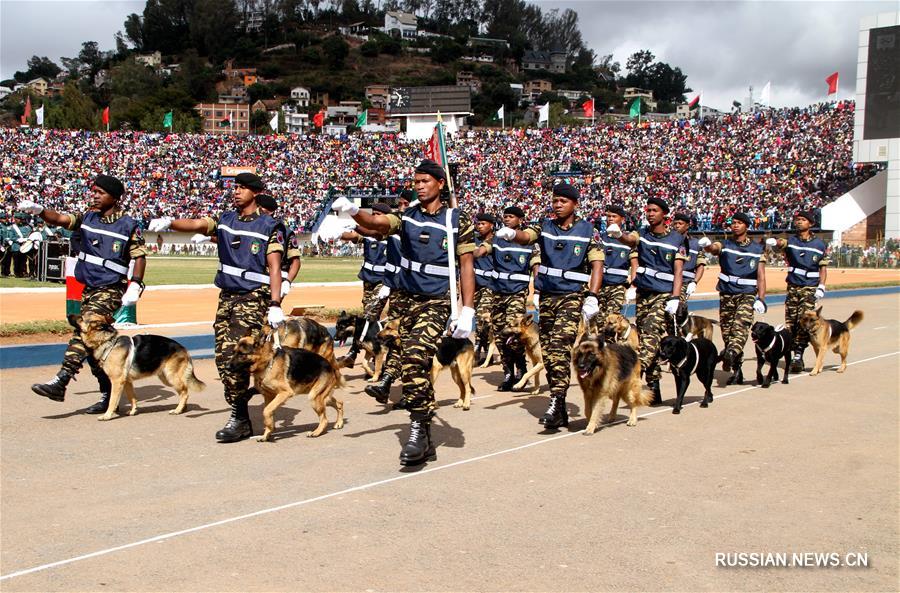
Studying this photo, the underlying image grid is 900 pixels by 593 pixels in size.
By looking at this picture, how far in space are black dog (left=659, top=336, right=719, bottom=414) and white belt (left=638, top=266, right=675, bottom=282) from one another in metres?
0.81

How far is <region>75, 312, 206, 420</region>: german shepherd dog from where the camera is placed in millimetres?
8391

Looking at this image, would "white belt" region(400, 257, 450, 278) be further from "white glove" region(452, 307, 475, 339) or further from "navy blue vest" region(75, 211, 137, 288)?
"navy blue vest" region(75, 211, 137, 288)

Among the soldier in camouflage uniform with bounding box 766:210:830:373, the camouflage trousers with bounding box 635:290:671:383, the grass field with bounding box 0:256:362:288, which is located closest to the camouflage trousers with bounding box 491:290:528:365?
the camouflage trousers with bounding box 635:290:671:383

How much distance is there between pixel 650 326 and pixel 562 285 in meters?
2.25

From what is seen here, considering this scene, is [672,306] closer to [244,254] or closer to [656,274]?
[656,274]

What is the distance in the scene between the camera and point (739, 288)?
39.0 feet

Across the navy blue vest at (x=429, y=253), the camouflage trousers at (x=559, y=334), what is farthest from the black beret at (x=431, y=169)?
the camouflage trousers at (x=559, y=334)

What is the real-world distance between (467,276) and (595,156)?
2417 inches

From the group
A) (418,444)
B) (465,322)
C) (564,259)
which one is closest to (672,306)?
(564,259)

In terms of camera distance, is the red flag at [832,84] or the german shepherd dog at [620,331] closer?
the german shepherd dog at [620,331]

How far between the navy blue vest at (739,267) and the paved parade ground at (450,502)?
109 inches

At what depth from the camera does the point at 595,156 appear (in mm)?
66250

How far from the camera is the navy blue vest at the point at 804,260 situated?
13.0 meters

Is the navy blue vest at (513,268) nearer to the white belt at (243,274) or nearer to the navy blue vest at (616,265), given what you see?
the navy blue vest at (616,265)
